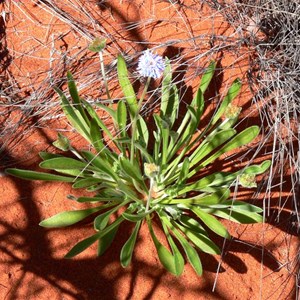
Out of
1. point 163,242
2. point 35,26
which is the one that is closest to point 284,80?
point 163,242

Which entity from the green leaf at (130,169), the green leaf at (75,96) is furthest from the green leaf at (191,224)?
the green leaf at (75,96)

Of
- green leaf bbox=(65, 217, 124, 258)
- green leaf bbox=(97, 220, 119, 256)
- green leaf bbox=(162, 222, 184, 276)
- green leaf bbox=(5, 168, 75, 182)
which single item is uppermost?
green leaf bbox=(5, 168, 75, 182)

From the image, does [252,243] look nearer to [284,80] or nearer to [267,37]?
[284,80]

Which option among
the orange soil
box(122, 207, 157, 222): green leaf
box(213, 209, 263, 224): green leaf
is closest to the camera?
box(122, 207, 157, 222): green leaf

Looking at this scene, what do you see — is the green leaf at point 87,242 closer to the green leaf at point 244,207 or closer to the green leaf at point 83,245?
the green leaf at point 83,245

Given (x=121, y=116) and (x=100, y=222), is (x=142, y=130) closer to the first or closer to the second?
(x=121, y=116)

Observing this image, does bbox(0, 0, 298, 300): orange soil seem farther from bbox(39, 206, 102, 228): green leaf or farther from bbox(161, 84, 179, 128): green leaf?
bbox(161, 84, 179, 128): green leaf

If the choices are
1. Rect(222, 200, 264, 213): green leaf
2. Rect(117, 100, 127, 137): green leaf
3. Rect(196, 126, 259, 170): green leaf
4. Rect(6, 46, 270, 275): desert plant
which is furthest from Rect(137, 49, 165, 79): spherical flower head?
Rect(222, 200, 264, 213): green leaf
